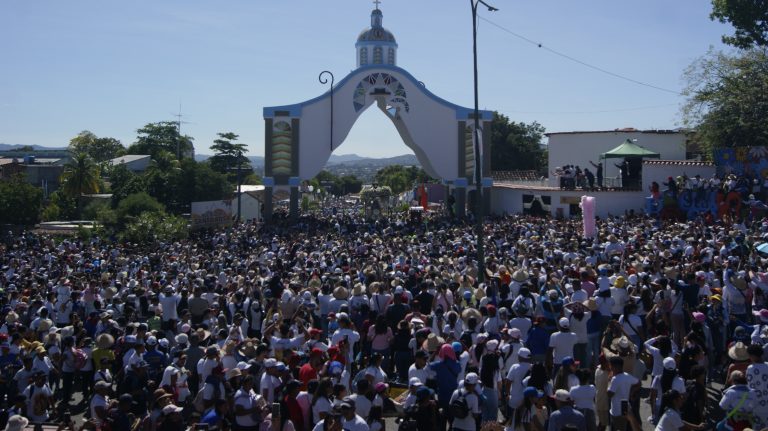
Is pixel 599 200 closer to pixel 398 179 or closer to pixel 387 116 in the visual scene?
pixel 387 116

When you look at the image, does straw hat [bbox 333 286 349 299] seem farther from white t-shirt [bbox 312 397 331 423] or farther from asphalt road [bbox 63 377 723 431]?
white t-shirt [bbox 312 397 331 423]

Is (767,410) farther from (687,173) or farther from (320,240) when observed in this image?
(687,173)

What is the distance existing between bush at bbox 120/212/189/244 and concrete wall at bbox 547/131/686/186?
790 inches

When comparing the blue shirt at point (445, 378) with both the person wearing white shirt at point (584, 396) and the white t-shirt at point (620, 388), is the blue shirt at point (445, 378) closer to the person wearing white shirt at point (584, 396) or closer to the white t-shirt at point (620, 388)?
the person wearing white shirt at point (584, 396)

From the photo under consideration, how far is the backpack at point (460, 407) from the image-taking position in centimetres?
759

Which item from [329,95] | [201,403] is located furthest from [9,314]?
[329,95]

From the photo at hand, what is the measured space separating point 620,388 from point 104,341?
7083 mm

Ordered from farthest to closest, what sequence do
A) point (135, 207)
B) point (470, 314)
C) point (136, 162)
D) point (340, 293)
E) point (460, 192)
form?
point (136, 162) < point (135, 207) < point (460, 192) < point (340, 293) < point (470, 314)

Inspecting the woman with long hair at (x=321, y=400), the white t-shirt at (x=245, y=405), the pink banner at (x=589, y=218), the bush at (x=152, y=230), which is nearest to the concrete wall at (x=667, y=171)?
the pink banner at (x=589, y=218)

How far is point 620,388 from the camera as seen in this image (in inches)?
314

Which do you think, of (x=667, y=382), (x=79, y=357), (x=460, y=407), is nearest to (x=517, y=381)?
(x=460, y=407)

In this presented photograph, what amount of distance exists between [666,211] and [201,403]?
23478mm

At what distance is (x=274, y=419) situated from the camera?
7605 millimetres

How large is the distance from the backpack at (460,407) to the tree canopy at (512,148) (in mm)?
62629
